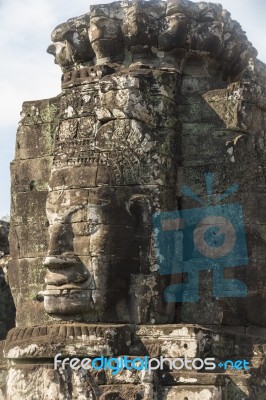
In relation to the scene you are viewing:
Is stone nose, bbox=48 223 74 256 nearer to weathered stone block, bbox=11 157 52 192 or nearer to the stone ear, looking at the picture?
the stone ear

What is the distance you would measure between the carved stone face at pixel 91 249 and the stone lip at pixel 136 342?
0.29 meters

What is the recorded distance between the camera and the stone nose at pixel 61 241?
11039mm

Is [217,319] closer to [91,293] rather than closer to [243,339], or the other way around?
[243,339]

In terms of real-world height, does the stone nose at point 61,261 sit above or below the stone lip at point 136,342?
above

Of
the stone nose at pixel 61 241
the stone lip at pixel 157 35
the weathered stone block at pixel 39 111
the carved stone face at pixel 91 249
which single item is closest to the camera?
the carved stone face at pixel 91 249

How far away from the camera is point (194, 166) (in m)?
11.6

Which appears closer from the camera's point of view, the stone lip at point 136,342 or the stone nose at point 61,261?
the stone lip at point 136,342

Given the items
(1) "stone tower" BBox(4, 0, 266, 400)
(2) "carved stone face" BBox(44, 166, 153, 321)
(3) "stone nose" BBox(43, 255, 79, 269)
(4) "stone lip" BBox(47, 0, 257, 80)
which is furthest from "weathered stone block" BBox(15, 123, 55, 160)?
(3) "stone nose" BBox(43, 255, 79, 269)

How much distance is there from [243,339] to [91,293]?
1.71m

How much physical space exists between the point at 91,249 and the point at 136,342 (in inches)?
44.3

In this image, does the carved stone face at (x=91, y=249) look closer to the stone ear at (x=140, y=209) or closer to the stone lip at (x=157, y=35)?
the stone ear at (x=140, y=209)

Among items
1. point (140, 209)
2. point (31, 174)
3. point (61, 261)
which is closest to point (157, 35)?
point (140, 209)

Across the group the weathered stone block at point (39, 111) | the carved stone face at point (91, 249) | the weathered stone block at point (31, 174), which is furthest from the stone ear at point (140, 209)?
the weathered stone block at point (39, 111)

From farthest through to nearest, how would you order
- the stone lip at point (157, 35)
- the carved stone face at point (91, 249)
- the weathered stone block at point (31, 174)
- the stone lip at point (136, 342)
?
the weathered stone block at point (31, 174) < the stone lip at point (157, 35) < the carved stone face at point (91, 249) < the stone lip at point (136, 342)
